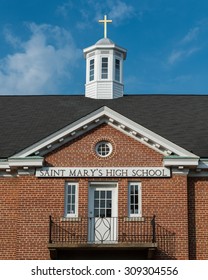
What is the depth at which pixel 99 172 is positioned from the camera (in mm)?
24688

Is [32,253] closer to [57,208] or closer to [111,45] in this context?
[57,208]

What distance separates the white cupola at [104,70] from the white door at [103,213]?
785 centimetres

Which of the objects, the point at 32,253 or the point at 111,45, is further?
A: the point at 111,45

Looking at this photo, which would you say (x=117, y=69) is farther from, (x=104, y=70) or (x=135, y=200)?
(x=135, y=200)

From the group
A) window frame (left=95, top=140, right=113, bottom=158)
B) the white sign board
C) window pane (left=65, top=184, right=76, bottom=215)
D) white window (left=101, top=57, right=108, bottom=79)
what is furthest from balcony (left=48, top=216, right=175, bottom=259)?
white window (left=101, top=57, right=108, bottom=79)

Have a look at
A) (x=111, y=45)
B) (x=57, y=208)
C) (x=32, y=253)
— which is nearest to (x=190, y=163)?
(x=57, y=208)

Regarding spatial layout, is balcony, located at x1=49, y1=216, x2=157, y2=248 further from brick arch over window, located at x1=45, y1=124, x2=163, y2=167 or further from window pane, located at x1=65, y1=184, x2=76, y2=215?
brick arch over window, located at x1=45, y1=124, x2=163, y2=167

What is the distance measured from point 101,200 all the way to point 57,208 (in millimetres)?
1744

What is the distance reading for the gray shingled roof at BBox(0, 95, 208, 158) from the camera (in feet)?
87.0

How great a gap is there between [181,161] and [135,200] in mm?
2342

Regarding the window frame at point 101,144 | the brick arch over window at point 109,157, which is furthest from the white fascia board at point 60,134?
the window frame at point 101,144

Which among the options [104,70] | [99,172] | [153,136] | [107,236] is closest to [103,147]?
[99,172]

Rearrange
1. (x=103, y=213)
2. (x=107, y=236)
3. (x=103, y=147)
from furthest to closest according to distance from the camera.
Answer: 1. (x=103, y=147)
2. (x=103, y=213)
3. (x=107, y=236)

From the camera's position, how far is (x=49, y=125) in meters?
28.1
